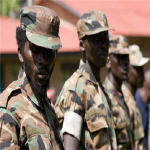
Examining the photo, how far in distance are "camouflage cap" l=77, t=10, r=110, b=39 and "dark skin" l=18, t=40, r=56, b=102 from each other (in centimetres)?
151

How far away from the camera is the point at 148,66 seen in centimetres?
1527

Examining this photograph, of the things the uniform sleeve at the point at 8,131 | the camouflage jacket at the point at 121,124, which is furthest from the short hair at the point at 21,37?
the camouflage jacket at the point at 121,124

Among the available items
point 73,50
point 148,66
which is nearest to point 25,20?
point 73,50

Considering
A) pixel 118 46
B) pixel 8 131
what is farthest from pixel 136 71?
pixel 8 131

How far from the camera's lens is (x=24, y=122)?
299 cm

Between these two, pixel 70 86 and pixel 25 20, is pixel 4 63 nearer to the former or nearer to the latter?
pixel 70 86

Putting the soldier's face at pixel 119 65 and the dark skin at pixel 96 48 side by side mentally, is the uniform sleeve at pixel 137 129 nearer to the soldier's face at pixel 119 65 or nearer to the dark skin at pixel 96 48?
the soldier's face at pixel 119 65

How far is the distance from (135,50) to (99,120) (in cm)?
345

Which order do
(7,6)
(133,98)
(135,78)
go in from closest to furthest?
(133,98) → (135,78) → (7,6)

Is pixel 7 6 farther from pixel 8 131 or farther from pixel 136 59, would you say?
pixel 8 131

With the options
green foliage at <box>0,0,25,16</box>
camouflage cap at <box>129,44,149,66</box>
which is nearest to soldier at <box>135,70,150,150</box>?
camouflage cap at <box>129,44,149,66</box>

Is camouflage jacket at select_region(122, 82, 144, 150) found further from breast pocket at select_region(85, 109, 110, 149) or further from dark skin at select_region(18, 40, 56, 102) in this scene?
dark skin at select_region(18, 40, 56, 102)

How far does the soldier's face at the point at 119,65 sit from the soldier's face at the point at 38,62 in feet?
9.64

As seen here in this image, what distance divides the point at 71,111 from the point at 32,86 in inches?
45.5
